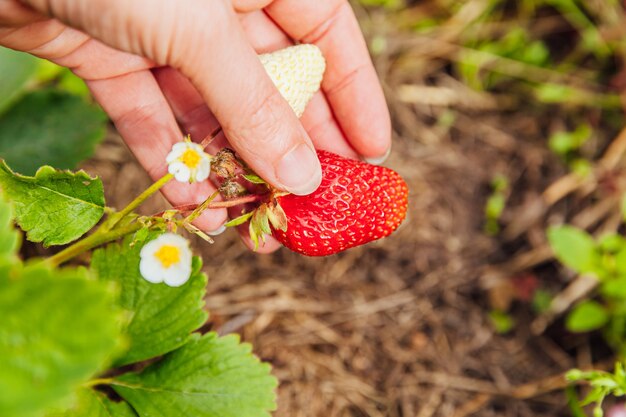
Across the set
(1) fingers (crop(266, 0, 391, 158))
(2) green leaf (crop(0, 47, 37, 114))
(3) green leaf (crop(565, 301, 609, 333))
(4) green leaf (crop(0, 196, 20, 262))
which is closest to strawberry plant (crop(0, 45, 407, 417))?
(4) green leaf (crop(0, 196, 20, 262))

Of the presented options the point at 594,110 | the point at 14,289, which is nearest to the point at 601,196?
the point at 594,110

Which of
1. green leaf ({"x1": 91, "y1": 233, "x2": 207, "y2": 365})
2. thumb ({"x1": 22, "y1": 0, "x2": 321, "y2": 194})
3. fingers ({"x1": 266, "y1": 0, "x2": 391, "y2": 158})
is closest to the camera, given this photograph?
thumb ({"x1": 22, "y1": 0, "x2": 321, "y2": 194})

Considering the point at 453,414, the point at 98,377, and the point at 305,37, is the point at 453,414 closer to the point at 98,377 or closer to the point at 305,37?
the point at 98,377

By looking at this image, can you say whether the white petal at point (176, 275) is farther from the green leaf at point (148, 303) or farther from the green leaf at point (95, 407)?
the green leaf at point (95, 407)

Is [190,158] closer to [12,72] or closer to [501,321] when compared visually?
[12,72]

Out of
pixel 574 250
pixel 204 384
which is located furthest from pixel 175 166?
pixel 574 250

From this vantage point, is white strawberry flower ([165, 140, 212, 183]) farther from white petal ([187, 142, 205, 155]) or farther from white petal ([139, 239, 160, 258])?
white petal ([139, 239, 160, 258])
